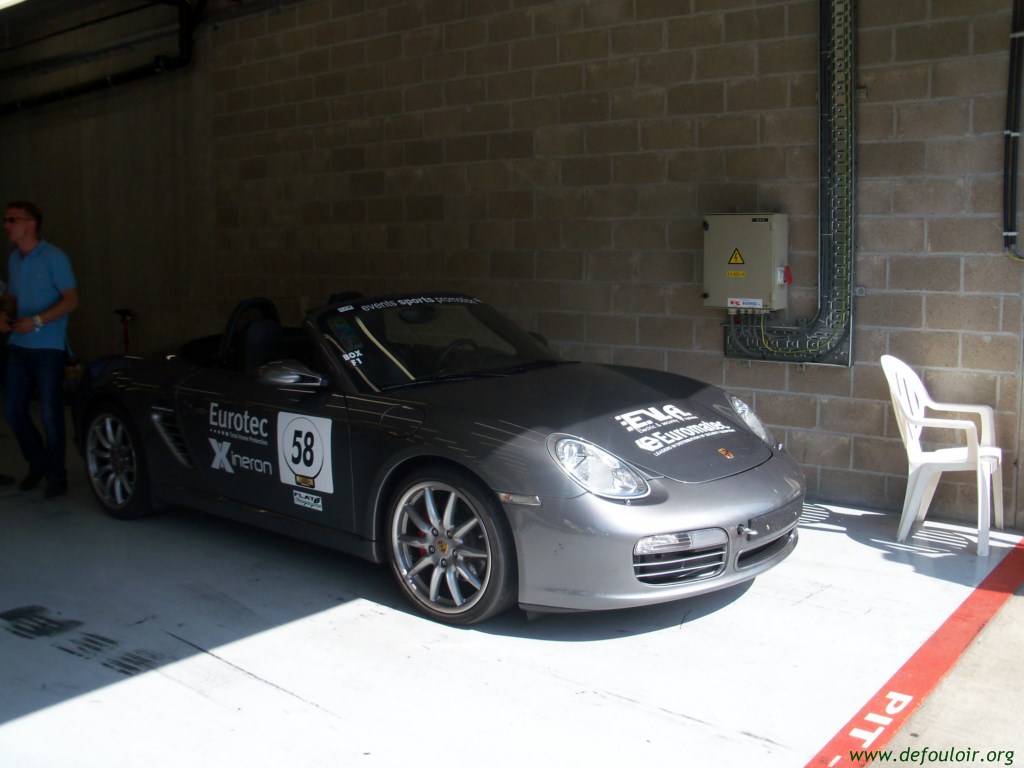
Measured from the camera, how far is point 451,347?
488 cm

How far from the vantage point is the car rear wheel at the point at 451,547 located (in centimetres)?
392

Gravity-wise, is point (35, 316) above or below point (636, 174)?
below

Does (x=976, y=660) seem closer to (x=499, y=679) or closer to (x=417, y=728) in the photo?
(x=499, y=679)

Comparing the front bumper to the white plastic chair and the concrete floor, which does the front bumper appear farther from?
the white plastic chair

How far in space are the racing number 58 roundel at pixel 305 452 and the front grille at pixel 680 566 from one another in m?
1.44

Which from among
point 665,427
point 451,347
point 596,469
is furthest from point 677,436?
point 451,347

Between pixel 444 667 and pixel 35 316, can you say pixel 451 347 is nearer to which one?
pixel 444 667

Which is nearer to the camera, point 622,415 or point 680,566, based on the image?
point 680,566

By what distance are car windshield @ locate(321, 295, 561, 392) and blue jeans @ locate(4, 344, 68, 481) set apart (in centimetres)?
220

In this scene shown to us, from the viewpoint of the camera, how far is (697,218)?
252 inches

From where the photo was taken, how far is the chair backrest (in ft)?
17.3

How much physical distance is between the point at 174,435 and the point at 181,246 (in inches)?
197

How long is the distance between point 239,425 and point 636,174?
3087 millimetres

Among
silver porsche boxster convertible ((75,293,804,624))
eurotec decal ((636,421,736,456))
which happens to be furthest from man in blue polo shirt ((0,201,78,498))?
eurotec decal ((636,421,736,456))
